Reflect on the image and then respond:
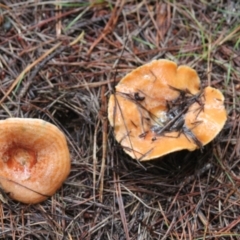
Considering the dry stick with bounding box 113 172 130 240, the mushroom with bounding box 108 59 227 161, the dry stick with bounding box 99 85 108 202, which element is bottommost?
the dry stick with bounding box 113 172 130 240

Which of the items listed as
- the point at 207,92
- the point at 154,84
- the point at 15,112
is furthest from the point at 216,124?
the point at 15,112

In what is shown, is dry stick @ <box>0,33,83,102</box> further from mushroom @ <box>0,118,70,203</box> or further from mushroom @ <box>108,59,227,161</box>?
mushroom @ <box>108,59,227,161</box>

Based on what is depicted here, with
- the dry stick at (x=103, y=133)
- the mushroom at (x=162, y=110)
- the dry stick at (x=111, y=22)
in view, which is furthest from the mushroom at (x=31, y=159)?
the dry stick at (x=111, y=22)

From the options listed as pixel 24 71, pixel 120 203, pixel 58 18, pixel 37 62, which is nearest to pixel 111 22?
pixel 58 18

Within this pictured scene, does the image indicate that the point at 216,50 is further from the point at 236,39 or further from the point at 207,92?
the point at 207,92

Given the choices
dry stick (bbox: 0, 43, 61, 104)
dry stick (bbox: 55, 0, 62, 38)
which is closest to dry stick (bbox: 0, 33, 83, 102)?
dry stick (bbox: 0, 43, 61, 104)

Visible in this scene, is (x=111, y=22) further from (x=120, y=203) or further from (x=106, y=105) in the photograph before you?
(x=120, y=203)

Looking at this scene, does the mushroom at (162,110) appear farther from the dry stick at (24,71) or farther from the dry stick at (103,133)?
the dry stick at (24,71)

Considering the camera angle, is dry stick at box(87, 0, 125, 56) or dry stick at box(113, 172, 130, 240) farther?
dry stick at box(87, 0, 125, 56)
